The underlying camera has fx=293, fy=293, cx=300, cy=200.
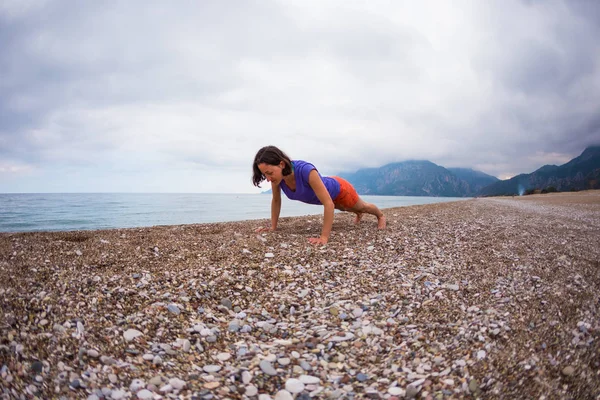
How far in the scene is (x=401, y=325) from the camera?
3.00 meters

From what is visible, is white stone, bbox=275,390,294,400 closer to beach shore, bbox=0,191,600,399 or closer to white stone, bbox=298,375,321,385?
beach shore, bbox=0,191,600,399

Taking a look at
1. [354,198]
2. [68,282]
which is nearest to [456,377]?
[68,282]

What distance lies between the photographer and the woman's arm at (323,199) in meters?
5.68

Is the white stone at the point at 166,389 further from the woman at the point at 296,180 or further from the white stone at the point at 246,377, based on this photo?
the woman at the point at 296,180

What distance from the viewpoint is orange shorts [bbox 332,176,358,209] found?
7.14m

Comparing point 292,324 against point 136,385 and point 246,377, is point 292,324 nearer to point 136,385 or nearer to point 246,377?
point 246,377

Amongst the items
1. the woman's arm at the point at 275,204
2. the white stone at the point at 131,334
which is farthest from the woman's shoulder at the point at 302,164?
the white stone at the point at 131,334

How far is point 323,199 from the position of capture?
5.94 m

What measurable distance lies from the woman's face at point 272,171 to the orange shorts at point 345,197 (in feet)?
5.76

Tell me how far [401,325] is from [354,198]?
4.55 meters

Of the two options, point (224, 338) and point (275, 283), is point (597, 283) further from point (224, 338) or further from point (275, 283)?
point (224, 338)

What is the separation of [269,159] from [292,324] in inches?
139

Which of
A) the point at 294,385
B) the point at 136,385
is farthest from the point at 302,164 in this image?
the point at 136,385

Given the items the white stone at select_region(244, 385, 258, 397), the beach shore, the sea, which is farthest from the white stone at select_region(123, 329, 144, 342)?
the sea
